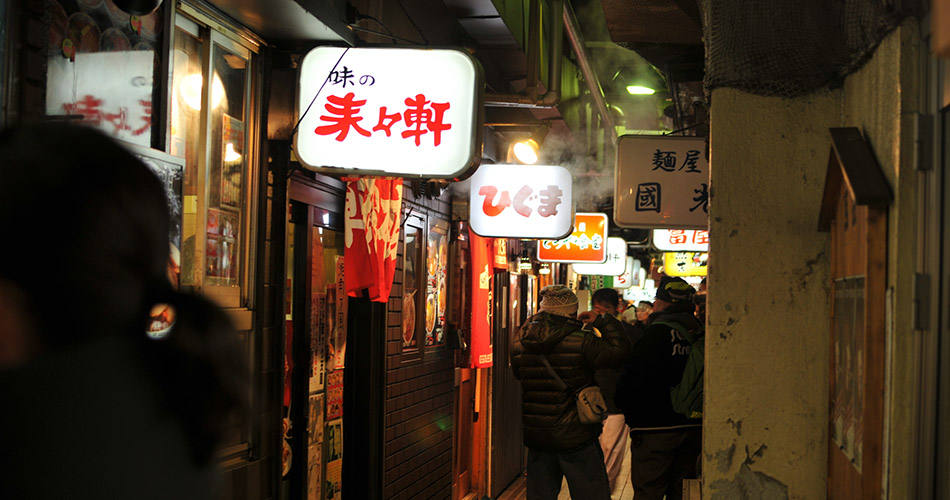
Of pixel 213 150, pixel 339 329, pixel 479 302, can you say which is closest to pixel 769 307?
pixel 213 150

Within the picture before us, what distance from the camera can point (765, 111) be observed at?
3.57 metres

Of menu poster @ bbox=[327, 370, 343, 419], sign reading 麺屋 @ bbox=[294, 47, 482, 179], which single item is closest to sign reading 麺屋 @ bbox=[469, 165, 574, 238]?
menu poster @ bbox=[327, 370, 343, 419]

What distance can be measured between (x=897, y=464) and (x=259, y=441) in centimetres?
421

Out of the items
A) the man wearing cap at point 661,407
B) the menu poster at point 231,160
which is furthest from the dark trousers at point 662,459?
the menu poster at point 231,160

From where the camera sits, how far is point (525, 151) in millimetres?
10594

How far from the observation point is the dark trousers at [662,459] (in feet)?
24.6

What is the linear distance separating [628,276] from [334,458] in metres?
22.9

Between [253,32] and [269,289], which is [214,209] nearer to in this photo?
[269,289]

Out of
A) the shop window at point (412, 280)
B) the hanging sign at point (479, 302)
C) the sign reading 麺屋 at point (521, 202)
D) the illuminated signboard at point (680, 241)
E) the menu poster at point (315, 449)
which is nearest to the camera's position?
the menu poster at point (315, 449)

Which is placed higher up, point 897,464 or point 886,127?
point 886,127

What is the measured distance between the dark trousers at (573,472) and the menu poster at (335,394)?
1.74m

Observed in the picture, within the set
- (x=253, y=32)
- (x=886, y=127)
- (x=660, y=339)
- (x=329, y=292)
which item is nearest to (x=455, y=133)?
(x=253, y=32)

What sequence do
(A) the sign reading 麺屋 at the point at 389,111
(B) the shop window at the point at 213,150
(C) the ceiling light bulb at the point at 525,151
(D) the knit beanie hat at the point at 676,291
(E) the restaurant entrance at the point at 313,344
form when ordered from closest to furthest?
1. (B) the shop window at the point at 213,150
2. (A) the sign reading 麺屋 at the point at 389,111
3. (E) the restaurant entrance at the point at 313,344
4. (D) the knit beanie hat at the point at 676,291
5. (C) the ceiling light bulb at the point at 525,151

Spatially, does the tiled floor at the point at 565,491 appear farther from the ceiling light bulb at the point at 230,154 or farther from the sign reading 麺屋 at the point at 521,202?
the ceiling light bulb at the point at 230,154
